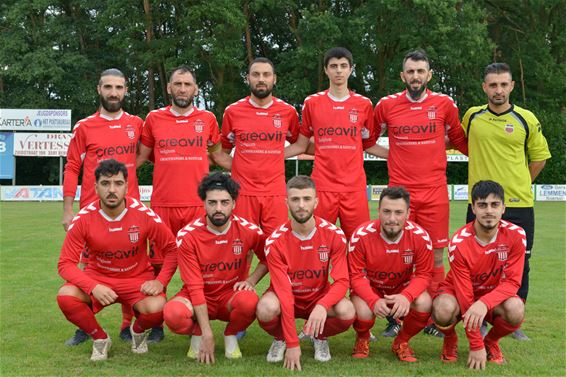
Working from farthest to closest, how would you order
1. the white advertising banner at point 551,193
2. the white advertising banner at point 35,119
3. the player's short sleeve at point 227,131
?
1. the white advertising banner at point 35,119
2. the white advertising banner at point 551,193
3. the player's short sleeve at point 227,131

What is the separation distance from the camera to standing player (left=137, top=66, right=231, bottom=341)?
5504mm

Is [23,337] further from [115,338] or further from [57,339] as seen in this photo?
[115,338]

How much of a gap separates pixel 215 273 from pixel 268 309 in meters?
0.56

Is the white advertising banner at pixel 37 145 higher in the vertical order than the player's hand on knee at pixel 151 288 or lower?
higher

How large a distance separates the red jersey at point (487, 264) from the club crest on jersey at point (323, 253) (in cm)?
Answer: 92

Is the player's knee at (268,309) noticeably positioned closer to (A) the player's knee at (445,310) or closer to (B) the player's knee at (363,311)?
(B) the player's knee at (363,311)

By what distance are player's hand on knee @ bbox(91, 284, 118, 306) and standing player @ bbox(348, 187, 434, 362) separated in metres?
1.81

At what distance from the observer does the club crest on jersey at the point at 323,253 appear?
458cm

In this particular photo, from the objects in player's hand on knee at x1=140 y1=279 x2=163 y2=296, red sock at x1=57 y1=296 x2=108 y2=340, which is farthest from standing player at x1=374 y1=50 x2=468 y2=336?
red sock at x1=57 y1=296 x2=108 y2=340

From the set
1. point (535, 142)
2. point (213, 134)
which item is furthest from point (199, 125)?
point (535, 142)

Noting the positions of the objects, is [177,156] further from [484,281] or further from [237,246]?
[484,281]

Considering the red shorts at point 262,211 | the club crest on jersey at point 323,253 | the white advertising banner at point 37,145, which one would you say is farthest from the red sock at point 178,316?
the white advertising banner at point 37,145

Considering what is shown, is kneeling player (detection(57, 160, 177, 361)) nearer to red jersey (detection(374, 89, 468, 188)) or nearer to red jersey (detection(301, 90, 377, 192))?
red jersey (detection(301, 90, 377, 192))

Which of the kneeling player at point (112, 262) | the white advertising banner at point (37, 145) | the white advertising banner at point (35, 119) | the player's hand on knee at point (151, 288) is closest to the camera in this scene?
the kneeling player at point (112, 262)
